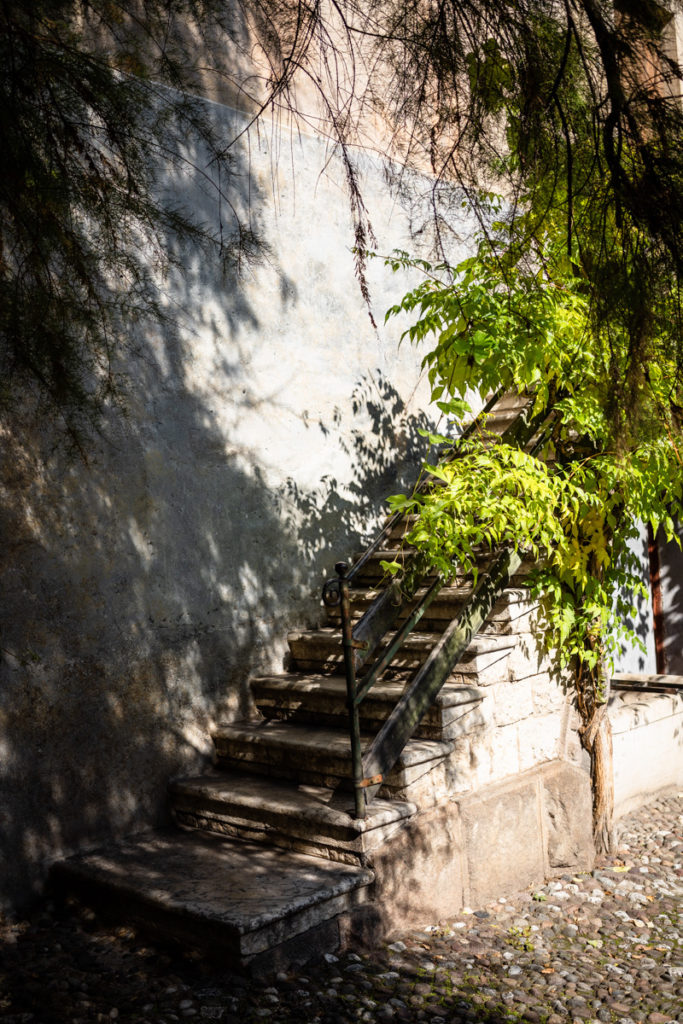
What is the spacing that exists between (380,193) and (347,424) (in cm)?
168

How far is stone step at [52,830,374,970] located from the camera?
3.37 metres

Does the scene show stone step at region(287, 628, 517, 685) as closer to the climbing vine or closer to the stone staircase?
the stone staircase

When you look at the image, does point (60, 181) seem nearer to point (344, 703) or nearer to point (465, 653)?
point (344, 703)

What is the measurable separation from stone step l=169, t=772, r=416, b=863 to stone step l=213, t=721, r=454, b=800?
67mm

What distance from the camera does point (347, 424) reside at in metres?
5.89

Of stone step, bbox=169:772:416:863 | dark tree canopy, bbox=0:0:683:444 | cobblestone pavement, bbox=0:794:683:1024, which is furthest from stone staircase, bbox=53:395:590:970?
dark tree canopy, bbox=0:0:683:444

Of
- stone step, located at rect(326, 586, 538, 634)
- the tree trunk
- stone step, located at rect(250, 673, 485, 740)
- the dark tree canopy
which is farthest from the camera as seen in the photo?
the tree trunk

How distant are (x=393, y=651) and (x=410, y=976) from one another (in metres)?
1.29

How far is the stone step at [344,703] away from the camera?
4344 mm

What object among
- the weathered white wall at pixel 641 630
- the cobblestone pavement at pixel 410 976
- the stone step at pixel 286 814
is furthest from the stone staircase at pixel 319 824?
the weathered white wall at pixel 641 630

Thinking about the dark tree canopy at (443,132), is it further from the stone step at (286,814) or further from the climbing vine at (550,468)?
the stone step at (286,814)

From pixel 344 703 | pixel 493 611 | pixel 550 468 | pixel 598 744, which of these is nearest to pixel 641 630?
pixel 598 744

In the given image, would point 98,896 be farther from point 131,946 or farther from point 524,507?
point 524,507

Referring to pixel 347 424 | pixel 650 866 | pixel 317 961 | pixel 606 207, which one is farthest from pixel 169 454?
pixel 650 866
